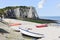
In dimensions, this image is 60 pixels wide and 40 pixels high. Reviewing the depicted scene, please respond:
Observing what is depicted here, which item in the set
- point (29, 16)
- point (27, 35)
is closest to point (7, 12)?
point (29, 16)

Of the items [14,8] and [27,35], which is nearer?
[27,35]

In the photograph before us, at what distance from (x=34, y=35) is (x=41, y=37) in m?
1.77

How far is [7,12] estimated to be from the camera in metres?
115

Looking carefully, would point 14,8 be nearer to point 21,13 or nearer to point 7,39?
point 21,13

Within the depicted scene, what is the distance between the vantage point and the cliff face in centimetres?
11551

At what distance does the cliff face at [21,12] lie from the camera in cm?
11551

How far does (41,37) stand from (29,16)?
83286 mm

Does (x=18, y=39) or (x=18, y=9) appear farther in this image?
(x=18, y=9)

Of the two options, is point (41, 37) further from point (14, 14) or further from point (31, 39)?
point (14, 14)

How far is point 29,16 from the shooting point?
386ft

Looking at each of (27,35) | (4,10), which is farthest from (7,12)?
(27,35)

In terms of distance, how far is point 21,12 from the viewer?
11856 cm

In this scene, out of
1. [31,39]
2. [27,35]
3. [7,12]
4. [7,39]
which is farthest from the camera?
[7,12]

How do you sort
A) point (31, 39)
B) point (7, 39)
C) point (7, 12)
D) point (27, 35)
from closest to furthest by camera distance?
point (7, 39), point (31, 39), point (27, 35), point (7, 12)
